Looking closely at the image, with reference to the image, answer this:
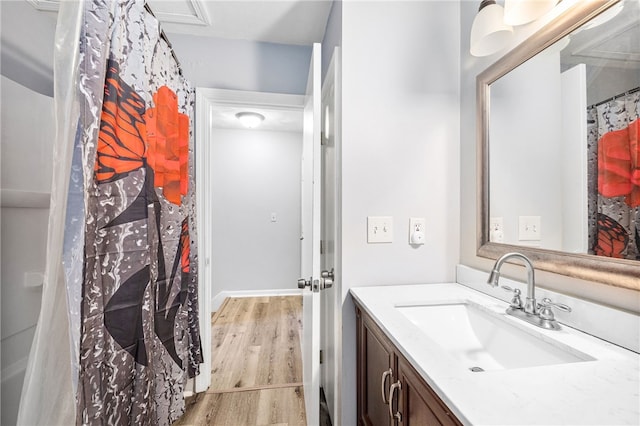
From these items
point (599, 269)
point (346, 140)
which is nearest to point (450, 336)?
point (599, 269)

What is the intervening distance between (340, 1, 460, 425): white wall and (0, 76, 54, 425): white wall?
1111 mm

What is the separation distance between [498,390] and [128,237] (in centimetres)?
109

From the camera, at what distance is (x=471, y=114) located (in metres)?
1.27

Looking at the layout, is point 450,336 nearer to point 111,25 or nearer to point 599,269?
point 599,269

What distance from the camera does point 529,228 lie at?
1.01m

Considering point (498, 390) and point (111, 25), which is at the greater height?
point (111, 25)

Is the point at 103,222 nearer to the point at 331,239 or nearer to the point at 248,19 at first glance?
the point at 331,239

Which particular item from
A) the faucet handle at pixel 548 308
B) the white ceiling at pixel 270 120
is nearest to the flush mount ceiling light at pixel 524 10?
the faucet handle at pixel 548 308

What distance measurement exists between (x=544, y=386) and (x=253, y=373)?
76.3 inches

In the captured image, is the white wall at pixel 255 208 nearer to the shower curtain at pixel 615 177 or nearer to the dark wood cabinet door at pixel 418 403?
the dark wood cabinet door at pixel 418 403

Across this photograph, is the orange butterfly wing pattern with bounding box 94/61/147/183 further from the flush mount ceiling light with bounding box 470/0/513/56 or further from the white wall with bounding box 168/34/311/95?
the flush mount ceiling light with bounding box 470/0/513/56

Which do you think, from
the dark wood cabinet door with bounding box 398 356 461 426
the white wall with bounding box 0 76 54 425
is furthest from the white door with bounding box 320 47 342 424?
the white wall with bounding box 0 76 54 425

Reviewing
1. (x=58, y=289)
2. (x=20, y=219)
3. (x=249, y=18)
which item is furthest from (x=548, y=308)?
(x=249, y=18)

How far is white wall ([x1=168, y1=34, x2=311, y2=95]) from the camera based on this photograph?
6.23ft
